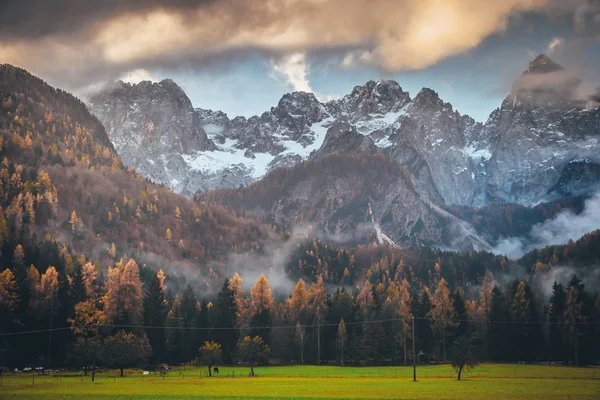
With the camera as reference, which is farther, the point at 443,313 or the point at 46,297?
the point at 443,313

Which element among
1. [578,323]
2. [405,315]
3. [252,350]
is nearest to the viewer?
[252,350]

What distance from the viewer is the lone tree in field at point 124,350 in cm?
12233

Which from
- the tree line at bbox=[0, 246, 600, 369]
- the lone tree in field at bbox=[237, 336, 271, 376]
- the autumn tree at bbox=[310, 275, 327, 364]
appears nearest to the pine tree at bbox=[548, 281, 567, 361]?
the tree line at bbox=[0, 246, 600, 369]

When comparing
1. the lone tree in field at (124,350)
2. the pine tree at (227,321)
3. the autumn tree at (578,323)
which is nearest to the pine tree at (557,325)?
the autumn tree at (578,323)

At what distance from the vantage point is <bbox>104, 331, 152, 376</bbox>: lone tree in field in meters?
122

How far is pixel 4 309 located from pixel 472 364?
312 feet

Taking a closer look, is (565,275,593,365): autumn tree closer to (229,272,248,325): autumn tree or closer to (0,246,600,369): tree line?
(0,246,600,369): tree line

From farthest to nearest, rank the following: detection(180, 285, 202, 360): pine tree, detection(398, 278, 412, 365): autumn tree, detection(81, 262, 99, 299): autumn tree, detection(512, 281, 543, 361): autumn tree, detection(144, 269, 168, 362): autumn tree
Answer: detection(398, 278, 412, 365): autumn tree, detection(180, 285, 202, 360): pine tree, detection(512, 281, 543, 361): autumn tree, detection(81, 262, 99, 299): autumn tree, detection(144, 269, 168, 362): autumn tree

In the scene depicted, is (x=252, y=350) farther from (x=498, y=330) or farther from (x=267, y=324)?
(x=498, y=330)

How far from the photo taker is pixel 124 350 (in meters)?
123

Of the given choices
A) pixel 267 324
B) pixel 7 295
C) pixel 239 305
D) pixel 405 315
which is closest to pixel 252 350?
pixel 267 324

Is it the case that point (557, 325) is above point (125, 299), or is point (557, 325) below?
below

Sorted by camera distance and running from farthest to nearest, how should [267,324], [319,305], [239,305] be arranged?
[319,305], [239,305], [267,324]

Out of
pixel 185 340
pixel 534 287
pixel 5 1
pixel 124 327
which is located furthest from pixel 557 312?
Result: pixel 5 1
